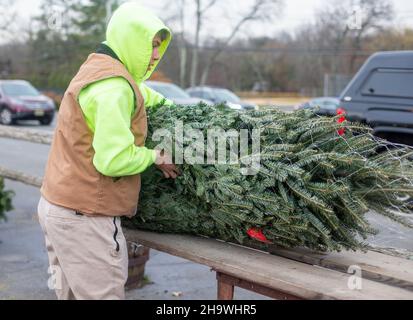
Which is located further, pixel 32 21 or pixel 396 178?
pixel 32 21

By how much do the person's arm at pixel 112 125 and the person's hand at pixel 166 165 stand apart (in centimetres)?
23

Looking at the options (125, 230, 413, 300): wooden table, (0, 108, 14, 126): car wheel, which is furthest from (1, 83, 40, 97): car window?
(125, 230, 413, 300): wooden table

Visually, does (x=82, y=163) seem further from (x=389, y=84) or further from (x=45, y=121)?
(x=45, y=121)

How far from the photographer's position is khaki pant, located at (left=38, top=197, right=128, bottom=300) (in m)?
2.51

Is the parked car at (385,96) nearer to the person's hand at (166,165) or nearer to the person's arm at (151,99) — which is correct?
the person's arm at (151,99)

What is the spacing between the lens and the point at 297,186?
8.35 feet

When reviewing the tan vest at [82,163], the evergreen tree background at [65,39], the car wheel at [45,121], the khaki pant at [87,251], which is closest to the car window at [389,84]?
the tan vest at [82,163]

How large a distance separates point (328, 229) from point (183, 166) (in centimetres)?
82

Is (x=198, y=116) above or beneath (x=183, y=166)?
above

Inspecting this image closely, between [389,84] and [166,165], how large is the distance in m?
4.66

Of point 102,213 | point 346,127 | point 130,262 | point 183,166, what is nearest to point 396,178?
point 346,127

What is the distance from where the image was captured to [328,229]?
262cm

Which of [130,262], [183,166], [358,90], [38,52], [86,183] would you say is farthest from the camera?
[38,52]

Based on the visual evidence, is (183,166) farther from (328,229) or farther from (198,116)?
(328,229)
